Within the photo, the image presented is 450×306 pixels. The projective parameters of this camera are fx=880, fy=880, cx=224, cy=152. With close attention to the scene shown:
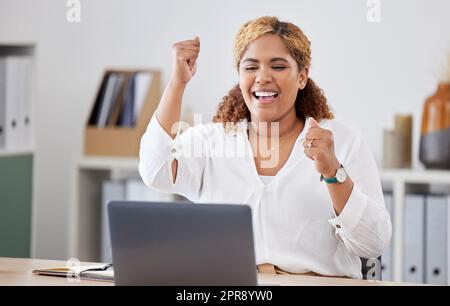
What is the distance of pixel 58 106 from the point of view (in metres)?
3.18

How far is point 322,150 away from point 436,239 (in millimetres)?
1274

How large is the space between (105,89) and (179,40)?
50.3 inches

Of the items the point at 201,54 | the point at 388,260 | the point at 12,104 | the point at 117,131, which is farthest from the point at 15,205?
the point at 201,54

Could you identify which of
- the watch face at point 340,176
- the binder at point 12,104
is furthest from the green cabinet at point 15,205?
the watch face at point 340,176

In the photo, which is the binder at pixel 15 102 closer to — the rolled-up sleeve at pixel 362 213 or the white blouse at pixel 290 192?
the white blouse at pixel 290 192

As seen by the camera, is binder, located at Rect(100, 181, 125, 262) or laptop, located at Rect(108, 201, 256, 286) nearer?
laptop, located at Rect(108, 201, 256, 286)

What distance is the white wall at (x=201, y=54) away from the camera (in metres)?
1.74

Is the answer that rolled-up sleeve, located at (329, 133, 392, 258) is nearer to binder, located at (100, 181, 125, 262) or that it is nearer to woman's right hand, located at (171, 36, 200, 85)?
woman's right hand, located at (171, 36, 200, 85)

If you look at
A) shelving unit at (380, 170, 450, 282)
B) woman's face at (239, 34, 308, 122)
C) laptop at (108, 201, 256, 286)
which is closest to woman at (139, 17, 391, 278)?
woman's face at (239, 34, 308, 122)

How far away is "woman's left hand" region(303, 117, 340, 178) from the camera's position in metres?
1.53

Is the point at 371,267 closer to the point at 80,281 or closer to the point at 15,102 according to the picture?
the point at 80,281

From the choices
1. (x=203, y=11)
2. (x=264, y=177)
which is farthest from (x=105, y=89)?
(x=264, y=177)

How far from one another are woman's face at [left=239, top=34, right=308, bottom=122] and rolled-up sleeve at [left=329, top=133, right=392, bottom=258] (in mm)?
170

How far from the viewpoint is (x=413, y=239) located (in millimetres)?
2715
